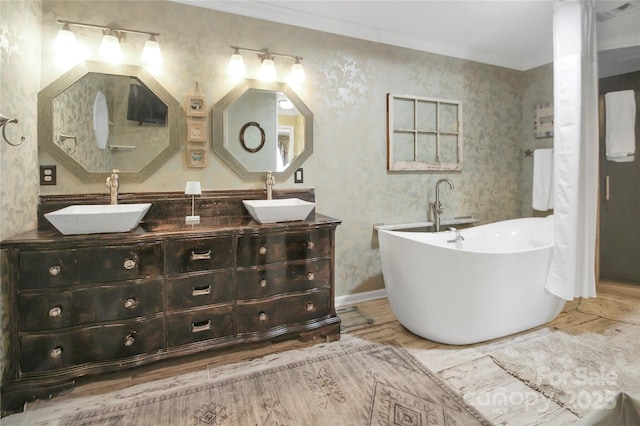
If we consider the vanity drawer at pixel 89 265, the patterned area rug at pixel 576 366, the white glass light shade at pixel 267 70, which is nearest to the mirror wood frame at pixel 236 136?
the white glass light shade at pixel 267 70

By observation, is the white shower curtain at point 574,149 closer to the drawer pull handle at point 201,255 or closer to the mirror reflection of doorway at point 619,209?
the mirror reflection of doorway at point 619,209

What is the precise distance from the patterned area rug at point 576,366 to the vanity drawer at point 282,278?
3.88ft

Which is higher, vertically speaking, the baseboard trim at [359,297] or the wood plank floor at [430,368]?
the baseboard trim at [359,297]

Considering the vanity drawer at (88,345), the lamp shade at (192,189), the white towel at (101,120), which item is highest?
the white towel at (101,120)

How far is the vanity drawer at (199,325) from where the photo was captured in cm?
192

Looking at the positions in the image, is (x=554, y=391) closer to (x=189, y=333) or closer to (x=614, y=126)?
(x=189, y=333)

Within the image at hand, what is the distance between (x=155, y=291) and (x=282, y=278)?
74 cm

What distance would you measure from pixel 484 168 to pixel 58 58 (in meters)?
3.77

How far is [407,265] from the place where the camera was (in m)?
2.20

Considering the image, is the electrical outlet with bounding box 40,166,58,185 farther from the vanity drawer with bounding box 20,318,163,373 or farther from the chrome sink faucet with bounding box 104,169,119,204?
the vanity drawer with bounding box 20,318,163,373

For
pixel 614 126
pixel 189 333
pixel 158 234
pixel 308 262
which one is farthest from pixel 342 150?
pixel 614 126

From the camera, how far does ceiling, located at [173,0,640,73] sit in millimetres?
2508

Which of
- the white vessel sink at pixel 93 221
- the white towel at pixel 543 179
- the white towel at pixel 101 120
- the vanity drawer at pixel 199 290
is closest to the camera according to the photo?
the white vessel sink at pixel 93 221

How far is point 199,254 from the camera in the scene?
76.1 inches
